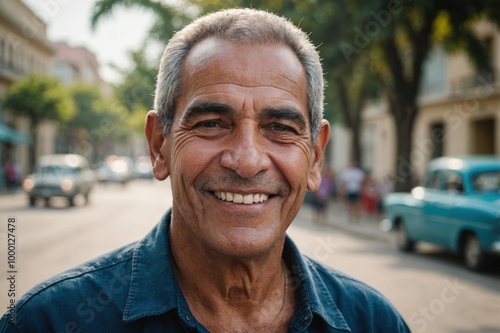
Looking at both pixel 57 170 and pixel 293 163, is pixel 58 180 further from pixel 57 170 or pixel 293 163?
pixel 293 163

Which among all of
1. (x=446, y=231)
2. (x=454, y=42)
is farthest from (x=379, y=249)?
(x=454, y=42)

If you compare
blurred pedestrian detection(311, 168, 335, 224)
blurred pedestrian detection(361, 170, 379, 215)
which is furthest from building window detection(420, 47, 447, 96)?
blurred pedestrian detection(311, 168, 335, 224)

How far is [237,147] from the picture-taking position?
77.8 inches

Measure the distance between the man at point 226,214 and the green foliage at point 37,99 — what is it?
1502 inches

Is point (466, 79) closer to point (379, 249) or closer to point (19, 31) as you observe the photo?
point (379, 249)

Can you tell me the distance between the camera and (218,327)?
2053mm

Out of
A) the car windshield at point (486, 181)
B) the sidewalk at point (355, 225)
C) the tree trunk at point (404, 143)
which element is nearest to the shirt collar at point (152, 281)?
the car windshield at point (486, 181)

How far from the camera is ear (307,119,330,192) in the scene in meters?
2.33

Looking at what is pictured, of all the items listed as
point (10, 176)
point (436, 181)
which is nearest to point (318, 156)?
point (436, 181)

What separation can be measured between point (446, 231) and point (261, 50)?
964 cm

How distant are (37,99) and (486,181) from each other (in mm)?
32694

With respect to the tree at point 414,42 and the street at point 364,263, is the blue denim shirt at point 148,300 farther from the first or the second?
the tree at point 414,42

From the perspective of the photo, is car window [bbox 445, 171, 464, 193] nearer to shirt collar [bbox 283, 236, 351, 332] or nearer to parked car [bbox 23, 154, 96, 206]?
shirt collar [bbox 283, 236, 351, 332]

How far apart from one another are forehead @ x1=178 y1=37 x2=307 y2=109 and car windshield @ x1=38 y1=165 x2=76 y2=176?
21.6 m
